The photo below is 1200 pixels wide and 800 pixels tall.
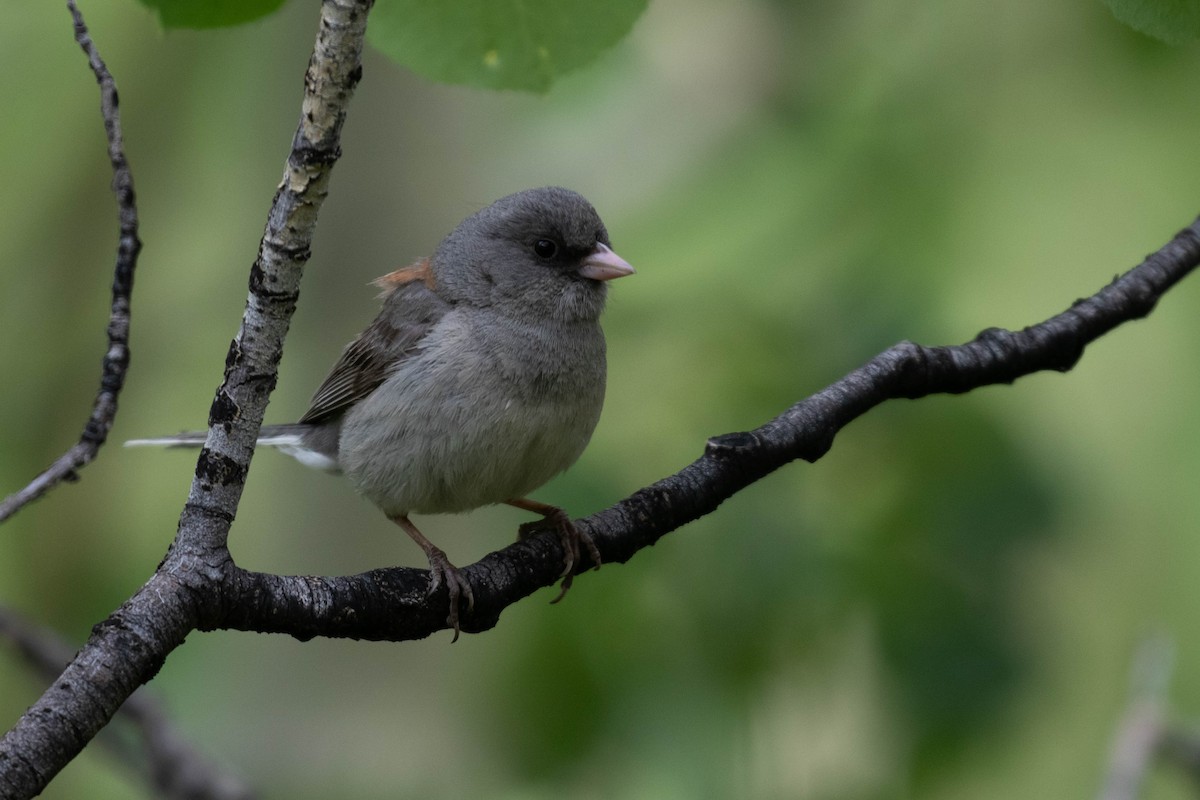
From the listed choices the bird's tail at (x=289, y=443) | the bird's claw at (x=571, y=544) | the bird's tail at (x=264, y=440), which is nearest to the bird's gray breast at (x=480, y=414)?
the bird's claw at (x=571, y=544)

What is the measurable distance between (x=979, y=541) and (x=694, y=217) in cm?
158

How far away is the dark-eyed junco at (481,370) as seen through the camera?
11.1 feet

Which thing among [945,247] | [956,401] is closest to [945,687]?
[956,401]

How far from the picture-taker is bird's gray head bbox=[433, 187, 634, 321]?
12.2 ft

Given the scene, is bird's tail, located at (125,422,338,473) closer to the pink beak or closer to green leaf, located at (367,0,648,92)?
the pink beak

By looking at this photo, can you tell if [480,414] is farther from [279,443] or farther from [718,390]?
[279,443]

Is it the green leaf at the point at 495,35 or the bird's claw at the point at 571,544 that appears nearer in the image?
the green leaf at the point at 495,35

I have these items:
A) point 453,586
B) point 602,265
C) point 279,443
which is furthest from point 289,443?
point 453,586

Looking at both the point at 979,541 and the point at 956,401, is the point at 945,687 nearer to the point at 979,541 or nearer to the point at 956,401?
the point at 979,541

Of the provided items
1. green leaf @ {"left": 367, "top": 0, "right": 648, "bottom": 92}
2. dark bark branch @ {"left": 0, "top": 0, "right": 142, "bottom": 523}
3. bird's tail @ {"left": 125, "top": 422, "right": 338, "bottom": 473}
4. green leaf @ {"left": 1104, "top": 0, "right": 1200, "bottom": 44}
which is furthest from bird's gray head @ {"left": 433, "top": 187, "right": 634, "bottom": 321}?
green leaf @ {"left": 1104, "top": 0, "right": 1200, "bottom": 44}

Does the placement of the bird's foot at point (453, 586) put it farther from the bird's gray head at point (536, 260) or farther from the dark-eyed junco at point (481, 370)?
the bird's gray head at point (536, 260)

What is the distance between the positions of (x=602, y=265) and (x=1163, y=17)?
224 cm

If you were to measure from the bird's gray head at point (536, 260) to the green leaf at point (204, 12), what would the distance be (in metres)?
1.84

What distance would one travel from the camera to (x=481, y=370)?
3424mm
